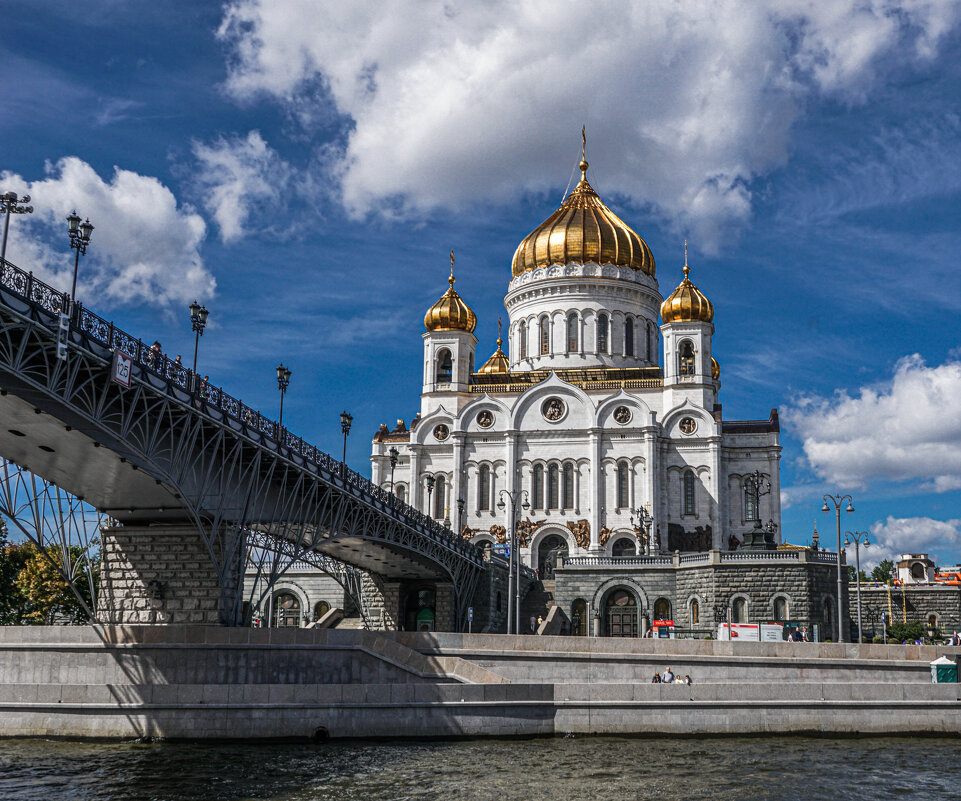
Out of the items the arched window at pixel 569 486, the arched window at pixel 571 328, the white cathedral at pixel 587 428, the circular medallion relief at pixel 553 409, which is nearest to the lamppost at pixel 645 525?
Answer: the white cathedral at pixel 587 428

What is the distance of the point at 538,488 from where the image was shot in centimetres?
6962

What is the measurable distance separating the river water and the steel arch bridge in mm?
6905

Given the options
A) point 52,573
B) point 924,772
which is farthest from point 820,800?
point 52,573

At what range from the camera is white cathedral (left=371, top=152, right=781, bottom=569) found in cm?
6756

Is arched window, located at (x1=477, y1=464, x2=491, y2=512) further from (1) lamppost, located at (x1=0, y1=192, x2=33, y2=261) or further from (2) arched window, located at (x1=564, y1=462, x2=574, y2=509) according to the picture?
(1) lamppost, located at (x1=0, y1=192, x2=33, y2=261)

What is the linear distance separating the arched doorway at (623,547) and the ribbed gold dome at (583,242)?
2081cm

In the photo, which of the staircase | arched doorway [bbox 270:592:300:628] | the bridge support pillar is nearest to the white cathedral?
the staircase

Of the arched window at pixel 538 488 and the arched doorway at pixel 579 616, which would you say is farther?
the arched window at pixel 538 488

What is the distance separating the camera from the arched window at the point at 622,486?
67875 millimetres

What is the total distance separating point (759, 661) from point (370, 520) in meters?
15.9

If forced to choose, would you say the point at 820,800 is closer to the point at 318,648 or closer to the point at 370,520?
the point at 318,648

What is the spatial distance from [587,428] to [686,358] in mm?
8082

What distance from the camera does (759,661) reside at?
35.4 meters

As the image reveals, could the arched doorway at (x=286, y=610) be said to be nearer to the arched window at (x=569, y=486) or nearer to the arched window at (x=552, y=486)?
the arched window at (x=552, y=486)
